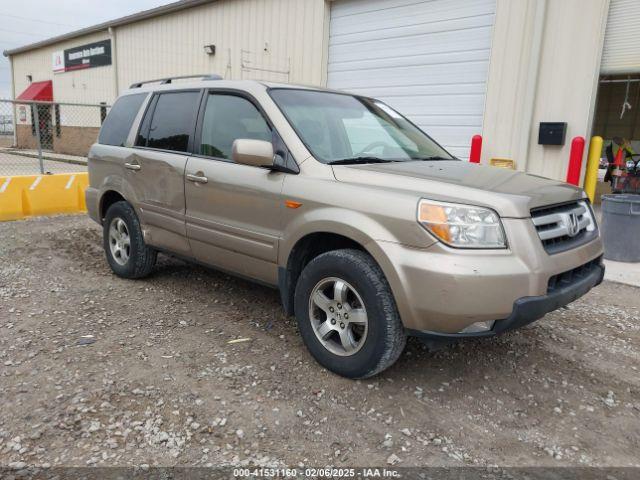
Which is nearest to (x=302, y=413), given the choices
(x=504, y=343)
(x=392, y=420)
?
(x=392, y=420)

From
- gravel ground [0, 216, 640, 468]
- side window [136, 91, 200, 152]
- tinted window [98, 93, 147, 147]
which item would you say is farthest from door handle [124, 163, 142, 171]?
gravel ground [0, 216, 640, 468]

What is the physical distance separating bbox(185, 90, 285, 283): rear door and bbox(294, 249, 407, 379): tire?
16.8 inches

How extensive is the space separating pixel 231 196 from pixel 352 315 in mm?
1309

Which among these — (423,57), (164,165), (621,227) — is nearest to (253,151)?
(164,165)

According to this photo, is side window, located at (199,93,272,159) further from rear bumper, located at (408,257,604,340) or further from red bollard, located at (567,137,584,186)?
red bollard, located at (567,137,584,186)

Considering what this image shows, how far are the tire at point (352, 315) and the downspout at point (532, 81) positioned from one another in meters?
5.72

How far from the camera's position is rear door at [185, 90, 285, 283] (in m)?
3.54

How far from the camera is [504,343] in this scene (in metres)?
3.83

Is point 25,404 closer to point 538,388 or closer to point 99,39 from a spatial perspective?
point 538,388

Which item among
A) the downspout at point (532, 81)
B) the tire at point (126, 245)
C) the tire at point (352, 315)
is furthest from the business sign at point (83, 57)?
the tire at point (352, 315)

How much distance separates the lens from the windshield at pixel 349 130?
3.54 metres

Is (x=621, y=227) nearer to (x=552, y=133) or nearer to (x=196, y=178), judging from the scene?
(x=552, y=133)

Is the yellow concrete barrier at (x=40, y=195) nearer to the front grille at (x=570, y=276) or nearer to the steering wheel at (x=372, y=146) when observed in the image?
the steering wheel at (x=372, y=146)

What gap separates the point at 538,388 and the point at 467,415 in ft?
2.05
